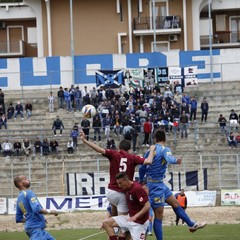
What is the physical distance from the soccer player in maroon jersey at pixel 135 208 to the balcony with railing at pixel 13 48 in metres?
53.7

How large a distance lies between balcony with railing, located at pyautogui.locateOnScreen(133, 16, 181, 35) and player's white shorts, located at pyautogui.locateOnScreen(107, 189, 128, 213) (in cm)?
4879

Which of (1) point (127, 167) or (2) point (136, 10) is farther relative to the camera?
(2) point (136, 10)

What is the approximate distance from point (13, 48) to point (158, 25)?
1179 centimetres

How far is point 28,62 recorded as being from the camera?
198ft

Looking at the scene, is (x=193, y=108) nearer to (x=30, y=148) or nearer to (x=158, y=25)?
(x=30, y=148)

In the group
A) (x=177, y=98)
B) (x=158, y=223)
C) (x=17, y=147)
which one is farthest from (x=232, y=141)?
(x=158, y=223)

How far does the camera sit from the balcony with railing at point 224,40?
68.1 m

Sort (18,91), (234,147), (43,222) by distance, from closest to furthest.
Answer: (43,222), (234,147), (18,91)

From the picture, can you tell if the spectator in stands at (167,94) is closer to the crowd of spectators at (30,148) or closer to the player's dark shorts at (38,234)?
the crowd of spectators at (30,148)

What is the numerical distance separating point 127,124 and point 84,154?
9.17 ft

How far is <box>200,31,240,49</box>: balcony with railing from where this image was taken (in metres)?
68.1

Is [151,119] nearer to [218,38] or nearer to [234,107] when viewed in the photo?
[234,107]

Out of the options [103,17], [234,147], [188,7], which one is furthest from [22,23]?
[234,147]

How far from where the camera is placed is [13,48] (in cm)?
6988
